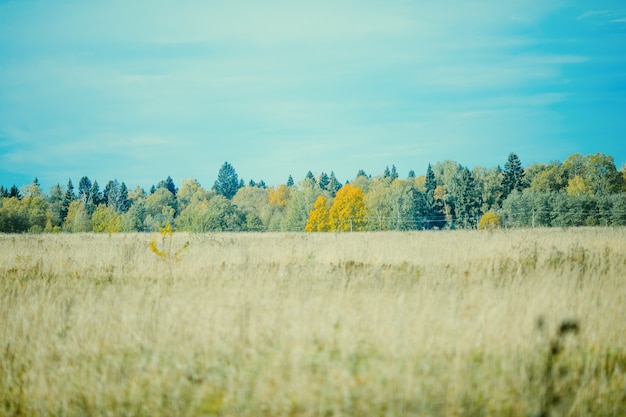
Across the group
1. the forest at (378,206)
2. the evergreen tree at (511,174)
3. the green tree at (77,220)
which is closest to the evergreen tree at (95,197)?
the forest at (378,206)

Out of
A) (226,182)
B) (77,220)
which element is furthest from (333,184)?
(77,220)

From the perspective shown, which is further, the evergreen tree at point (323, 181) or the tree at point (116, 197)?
the evergreen tree at point (323, 181)

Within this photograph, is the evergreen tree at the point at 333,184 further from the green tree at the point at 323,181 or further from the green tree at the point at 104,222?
the green tree at the point at 104,222

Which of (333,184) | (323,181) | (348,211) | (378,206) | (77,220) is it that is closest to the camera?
(348,211)

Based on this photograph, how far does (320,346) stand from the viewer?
6.62 metres

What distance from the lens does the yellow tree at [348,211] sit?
2810 inches

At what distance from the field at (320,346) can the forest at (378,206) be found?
2713 centimetres

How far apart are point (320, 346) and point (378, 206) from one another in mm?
93287

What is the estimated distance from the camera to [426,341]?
21.9ft

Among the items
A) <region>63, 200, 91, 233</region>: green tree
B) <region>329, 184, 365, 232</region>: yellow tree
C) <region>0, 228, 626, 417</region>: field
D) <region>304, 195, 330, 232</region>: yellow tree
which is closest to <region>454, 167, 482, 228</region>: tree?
<region>329, 184, 365, 232</region>: yellow tree

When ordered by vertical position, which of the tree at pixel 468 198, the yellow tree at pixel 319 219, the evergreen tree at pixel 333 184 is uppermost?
the evergreen tree at pixel 333 184

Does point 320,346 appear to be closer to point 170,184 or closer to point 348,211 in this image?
point 348,211

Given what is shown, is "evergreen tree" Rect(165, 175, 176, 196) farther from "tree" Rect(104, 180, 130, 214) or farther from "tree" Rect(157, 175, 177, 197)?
"tree" Rect(104, 180, 130, 214)

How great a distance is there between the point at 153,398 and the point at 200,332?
1775mm
